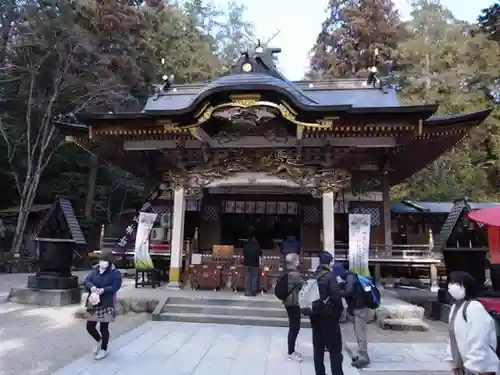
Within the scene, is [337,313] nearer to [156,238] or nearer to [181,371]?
[181,371]

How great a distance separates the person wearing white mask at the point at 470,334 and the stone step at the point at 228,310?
4.72m

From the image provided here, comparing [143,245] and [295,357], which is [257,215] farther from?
[295,357]

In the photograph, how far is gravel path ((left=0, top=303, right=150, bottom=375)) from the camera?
4.92 m

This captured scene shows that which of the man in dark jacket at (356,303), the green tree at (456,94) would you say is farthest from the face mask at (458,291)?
the green tree at (456,94)

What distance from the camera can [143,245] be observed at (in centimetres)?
995

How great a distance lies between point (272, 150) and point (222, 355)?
568cm

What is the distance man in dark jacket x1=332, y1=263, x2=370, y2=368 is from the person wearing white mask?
151 cm

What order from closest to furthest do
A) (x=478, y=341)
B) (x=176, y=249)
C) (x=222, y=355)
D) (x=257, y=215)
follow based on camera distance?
(x=478, y=341) → (x=222, y=355) → (x=176, y=249) → (x=257, y=215)

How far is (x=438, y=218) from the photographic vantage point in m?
16.6

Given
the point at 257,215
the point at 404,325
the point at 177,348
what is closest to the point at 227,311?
the point at 177,348

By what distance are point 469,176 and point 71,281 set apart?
1834cm

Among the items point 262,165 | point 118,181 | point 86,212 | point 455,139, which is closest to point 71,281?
point 262,165

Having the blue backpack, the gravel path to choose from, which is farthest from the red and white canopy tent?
the gravel path

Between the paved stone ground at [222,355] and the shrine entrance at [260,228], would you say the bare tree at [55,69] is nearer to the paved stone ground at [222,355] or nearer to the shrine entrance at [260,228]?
the shrine entrance at [260,228]
